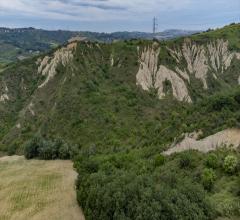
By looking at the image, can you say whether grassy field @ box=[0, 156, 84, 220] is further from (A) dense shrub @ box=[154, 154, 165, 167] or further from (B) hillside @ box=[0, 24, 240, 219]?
(A) dense shrub @ box=[154, 154, 165, 167]

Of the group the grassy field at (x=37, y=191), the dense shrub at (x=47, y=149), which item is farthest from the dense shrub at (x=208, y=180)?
the dense shrub at (x=47, y=149)

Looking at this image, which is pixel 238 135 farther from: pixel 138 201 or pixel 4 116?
pixel 4 116

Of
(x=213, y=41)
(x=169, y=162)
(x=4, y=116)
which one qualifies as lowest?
(x=4, y=116)

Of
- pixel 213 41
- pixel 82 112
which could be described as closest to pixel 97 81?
pixel 82 112

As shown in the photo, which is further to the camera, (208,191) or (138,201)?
(208,191)

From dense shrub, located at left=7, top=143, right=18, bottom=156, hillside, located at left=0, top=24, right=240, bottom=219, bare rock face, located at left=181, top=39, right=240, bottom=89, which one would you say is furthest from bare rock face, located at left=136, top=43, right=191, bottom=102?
dense shrub, located at left=7, top=143, right=18, bottom=156

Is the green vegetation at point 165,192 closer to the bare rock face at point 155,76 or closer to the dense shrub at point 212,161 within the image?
the dense shrub at point 212,161

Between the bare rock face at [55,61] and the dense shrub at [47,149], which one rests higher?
the bare rock face at [55,61]
